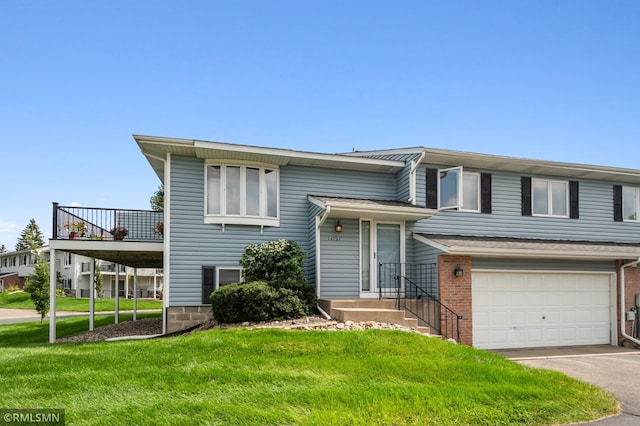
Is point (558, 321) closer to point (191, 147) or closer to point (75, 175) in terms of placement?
point (191, 147)

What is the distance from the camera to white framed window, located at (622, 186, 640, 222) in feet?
54.0

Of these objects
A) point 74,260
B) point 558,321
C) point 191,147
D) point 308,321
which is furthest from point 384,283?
point 74,260

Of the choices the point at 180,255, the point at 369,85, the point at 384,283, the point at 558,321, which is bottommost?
the point at 558,321

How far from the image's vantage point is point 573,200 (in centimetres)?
1555

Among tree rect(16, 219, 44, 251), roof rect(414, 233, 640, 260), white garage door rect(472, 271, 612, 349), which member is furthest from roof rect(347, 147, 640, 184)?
tree rect(16, 219, 44, 251)

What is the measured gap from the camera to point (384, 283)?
13.7m

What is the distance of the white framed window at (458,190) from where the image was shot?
13758mm

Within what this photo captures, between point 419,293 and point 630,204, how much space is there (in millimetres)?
8812

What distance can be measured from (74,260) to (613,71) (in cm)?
4480

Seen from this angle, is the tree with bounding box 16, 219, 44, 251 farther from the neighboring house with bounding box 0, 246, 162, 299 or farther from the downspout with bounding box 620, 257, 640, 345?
the downspout with bounding box 620, 257, 640, 345

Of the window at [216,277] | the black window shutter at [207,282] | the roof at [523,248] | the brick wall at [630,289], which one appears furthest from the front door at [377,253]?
the brick wall at [630,289]

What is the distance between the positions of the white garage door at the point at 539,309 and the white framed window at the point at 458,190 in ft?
7.09

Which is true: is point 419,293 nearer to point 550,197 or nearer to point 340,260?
point 340,260

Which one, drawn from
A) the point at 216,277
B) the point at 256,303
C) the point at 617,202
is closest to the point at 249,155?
the point at 216,277
